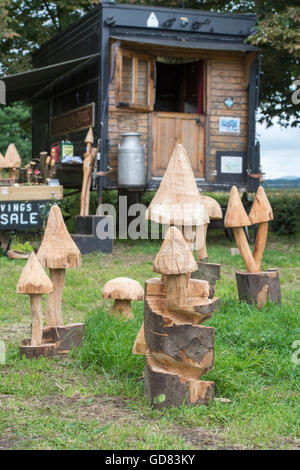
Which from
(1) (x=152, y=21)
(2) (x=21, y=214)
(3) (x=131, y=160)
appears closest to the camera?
(2) (x=21, y=214)

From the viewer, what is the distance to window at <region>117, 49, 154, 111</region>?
10945 millimetres

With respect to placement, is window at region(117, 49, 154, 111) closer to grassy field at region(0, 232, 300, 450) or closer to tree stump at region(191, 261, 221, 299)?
grassy field at region(0, 232, 300, 450)

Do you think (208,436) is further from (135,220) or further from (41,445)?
(135,220)

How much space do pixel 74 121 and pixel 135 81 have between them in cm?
210

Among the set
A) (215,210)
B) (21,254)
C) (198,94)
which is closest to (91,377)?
(215,210)

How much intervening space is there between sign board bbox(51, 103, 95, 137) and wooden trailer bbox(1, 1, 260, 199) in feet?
0.08

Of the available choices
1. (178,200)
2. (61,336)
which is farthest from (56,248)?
(178,200)

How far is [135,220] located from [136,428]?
430 inches

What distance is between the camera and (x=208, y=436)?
305 cm

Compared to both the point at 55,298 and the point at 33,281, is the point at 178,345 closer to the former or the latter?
the point at 33,281

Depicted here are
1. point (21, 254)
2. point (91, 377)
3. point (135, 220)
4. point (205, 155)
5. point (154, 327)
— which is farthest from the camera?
point (135, 220)

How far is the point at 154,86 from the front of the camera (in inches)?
449

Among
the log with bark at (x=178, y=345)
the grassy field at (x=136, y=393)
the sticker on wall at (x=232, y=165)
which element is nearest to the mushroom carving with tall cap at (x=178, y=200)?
the log with bark at (x=178, y=345)

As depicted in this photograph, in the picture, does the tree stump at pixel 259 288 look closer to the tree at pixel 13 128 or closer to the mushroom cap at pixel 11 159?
the mushroom cap at pixel 11 159
